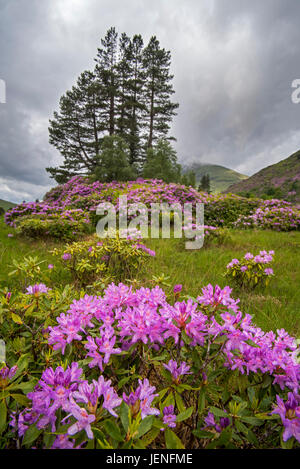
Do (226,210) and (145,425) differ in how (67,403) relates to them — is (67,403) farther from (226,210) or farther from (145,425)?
(226,210)

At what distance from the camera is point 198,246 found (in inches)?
184

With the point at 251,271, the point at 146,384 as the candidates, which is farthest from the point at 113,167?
the point at 146,384

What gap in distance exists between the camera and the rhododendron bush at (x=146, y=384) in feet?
1.87

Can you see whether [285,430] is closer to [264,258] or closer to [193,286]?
[193,286]

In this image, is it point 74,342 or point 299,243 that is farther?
point 299,243

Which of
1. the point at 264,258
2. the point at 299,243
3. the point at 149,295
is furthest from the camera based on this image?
the point at 299,243

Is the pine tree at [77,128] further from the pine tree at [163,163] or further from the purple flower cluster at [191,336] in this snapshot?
the purple flower cluster at [191,336]

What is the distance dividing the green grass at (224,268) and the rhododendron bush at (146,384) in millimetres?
1285

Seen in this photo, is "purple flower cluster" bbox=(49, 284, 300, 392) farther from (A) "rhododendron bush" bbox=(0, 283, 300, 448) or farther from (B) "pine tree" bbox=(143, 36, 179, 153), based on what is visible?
(B) "pine tree" bbox=(143, 36, 179, 153)

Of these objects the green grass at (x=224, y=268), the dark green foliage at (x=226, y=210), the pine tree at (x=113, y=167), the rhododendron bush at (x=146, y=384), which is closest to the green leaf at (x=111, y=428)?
the rhododendron bush at (x=146, y=384)

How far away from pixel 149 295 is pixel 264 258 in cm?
228

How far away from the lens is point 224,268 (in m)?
3.55

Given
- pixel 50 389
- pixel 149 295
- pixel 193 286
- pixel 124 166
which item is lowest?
pixel 193 286
